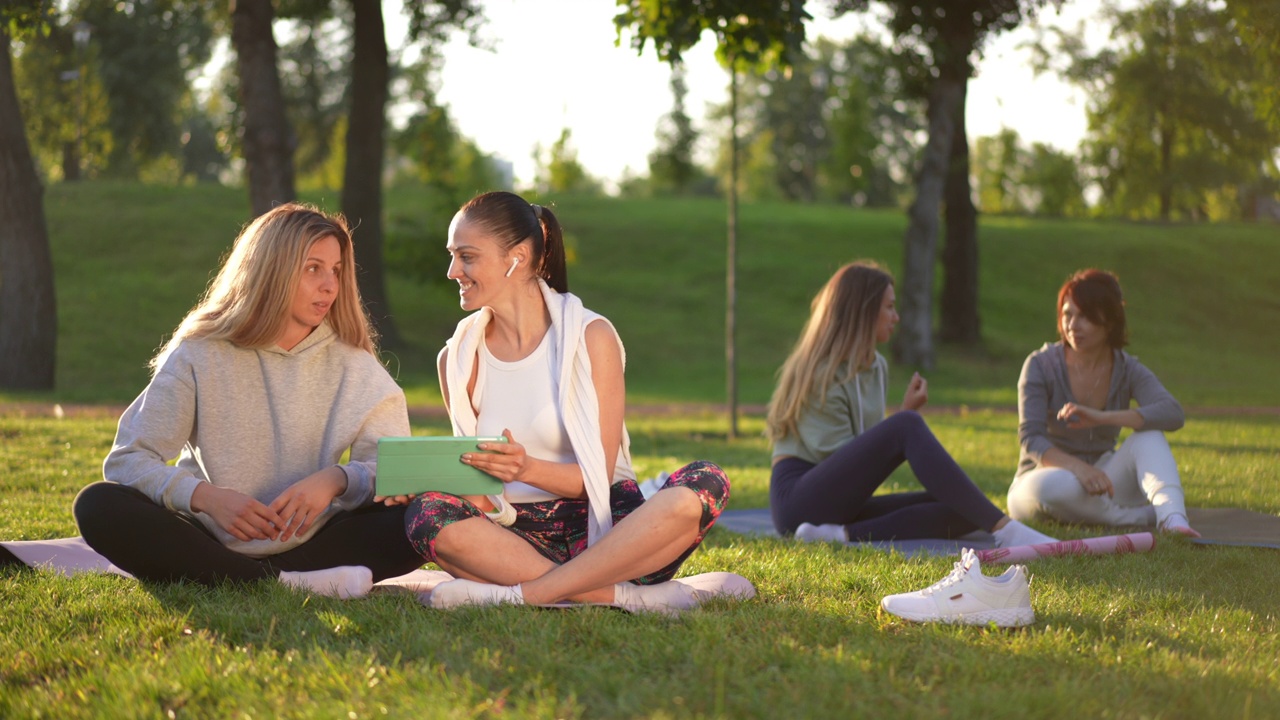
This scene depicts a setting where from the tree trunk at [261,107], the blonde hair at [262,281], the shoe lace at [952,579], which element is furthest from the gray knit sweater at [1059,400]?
the tree trunk at [261,107]

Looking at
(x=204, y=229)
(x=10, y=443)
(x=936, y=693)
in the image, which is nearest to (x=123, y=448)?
(x=936, y=693)

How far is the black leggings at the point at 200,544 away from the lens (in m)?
4.27

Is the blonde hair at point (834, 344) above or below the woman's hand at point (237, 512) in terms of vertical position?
above

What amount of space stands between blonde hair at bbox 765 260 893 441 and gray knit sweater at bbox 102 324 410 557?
2.44 m

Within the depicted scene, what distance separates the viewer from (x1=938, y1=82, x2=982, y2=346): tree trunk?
75.1ft

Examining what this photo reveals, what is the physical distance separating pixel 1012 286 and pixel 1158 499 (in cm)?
2733

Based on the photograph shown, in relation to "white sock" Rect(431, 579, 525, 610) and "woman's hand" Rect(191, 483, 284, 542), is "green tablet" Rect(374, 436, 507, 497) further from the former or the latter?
"woman's hand" Rect(191, 483, 284, 542)

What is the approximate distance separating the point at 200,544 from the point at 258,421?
54 cm

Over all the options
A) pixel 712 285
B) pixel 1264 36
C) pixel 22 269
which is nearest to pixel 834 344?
pixel 1264 36

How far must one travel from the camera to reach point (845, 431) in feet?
21.6

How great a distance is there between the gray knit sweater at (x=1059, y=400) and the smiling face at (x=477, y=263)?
3574 millimetres

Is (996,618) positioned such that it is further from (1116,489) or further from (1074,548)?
(1116,489)

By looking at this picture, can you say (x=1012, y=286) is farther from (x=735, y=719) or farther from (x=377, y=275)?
(x=735, y=719)

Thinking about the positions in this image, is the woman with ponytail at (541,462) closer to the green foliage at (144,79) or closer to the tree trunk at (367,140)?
the tree trunk at (367,140)
